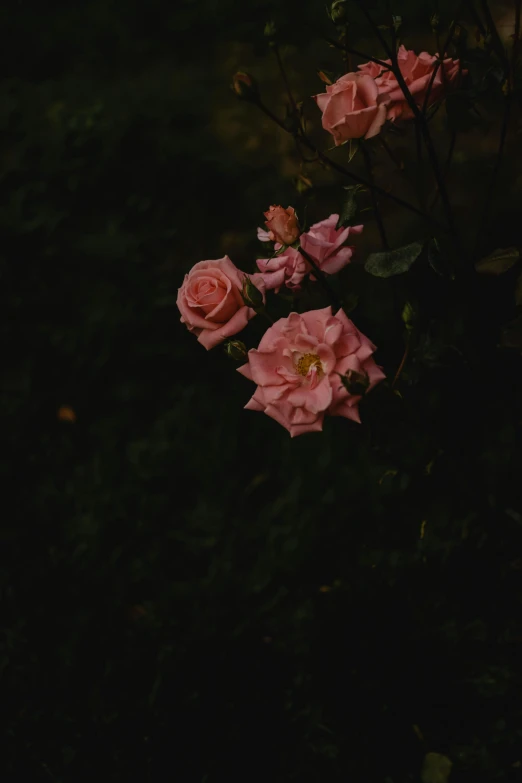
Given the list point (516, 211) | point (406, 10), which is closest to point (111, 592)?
point (516, 211)

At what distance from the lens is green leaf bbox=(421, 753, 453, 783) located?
143 centimetres

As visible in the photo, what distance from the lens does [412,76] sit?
112 cm

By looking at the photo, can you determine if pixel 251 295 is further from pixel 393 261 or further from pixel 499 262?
pixel 499 262

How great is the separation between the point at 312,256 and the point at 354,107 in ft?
0.72

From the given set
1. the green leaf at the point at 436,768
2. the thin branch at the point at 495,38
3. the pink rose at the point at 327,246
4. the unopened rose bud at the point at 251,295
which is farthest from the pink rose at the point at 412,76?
the green leaf at the point at 436,768

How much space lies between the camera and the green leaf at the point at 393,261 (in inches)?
43.5

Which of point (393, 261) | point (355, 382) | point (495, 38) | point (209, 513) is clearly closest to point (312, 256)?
point (393, 261)

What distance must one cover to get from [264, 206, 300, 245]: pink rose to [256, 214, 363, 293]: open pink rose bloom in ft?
0.29

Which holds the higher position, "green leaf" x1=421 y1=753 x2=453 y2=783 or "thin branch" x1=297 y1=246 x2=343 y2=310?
"thin branch" x1=297 y1=246 x2=343 y2=310

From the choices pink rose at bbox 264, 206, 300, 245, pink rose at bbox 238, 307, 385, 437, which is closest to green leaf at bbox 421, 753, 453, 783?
pink rose at bbox 238, 307, 385, 437

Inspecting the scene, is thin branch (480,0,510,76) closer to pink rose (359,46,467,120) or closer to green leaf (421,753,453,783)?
pink rose (359,46,467,120)

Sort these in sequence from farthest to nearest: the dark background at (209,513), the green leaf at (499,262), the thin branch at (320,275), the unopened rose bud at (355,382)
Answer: the dark background at (209,513) → the green leaf at (499,262) → the thin branch at (320,275) → the unopened rose bud at (355,382)

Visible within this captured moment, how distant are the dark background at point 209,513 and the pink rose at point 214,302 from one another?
1.06 ft

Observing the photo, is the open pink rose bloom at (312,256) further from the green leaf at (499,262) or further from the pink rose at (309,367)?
the green leaf at (499,262)
